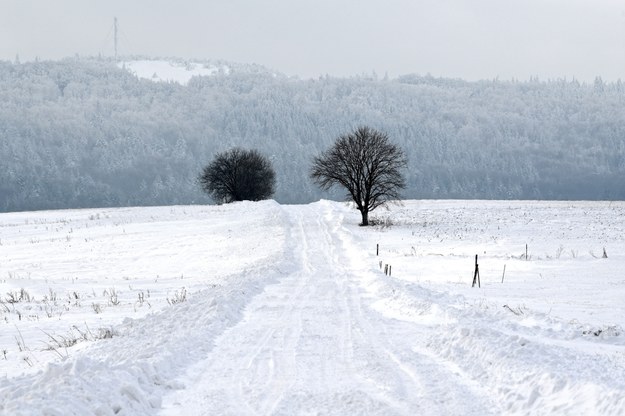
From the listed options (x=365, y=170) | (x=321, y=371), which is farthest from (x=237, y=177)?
(x=321, y=371)

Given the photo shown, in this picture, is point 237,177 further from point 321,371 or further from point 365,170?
point 321,371

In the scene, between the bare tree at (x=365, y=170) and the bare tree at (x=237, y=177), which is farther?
the bare tree at (x=237, y=177)

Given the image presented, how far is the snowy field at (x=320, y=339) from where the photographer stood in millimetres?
6941

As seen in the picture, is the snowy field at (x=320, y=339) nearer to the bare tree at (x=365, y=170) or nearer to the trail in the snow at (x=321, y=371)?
the trail in the snow at (x=321, y=371)

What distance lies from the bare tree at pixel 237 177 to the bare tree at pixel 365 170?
40.7 m

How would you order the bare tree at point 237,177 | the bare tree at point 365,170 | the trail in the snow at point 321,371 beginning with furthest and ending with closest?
1. the bare tree at point 237,177
2. the bare tree at point 365,170
3. the trail in the snow at point 321,371

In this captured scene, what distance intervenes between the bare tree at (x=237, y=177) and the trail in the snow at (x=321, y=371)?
84.1 m

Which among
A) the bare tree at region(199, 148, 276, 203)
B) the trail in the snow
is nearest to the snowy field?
the trail in the snow

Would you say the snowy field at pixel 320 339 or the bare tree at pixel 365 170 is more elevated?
the bare tree at pixel 365 170

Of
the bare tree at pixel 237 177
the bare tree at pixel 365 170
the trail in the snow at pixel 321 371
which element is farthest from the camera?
the bare tree at pixel 237 177

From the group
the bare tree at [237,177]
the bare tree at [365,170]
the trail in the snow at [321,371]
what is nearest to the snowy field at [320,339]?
the trail in the snow at [321,371]

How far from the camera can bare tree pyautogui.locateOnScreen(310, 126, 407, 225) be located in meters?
57.7

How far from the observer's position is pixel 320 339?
35.3 feet

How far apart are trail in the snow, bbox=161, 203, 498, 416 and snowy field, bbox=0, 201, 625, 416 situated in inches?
1.5
